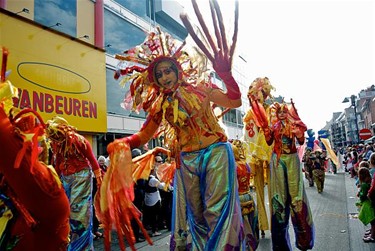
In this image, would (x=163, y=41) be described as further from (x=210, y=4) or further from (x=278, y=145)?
(x=278, y=145)

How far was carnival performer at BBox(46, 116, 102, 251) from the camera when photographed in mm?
3846

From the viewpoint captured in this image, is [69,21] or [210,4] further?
[69,21]

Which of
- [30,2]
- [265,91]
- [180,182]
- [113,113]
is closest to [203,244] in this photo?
[180,182]

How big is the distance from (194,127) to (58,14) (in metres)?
9.69

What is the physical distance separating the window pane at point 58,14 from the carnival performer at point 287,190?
8789mm

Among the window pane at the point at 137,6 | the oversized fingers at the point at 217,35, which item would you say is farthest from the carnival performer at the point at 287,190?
the window pane at the point at 137,6

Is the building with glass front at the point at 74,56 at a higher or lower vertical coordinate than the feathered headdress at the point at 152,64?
higher

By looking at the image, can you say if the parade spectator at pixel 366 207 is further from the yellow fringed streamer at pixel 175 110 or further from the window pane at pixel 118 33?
the window pane at pixel 118 33

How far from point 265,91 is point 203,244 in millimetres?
2489

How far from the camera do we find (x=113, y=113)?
1325 centimetres

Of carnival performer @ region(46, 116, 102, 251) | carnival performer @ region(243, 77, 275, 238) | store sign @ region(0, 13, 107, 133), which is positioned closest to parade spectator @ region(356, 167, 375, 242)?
carnival performer @ region(243, 77, 275, 238)

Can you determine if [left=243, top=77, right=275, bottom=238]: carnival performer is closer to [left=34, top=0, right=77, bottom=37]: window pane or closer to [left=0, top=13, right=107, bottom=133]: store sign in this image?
[left=0, top=13, right=107, bottom=133]: store sign

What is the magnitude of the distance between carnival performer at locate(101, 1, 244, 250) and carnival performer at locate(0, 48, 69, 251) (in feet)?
2.11

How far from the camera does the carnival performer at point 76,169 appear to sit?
3846mm
